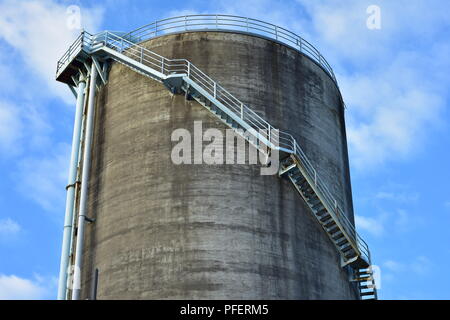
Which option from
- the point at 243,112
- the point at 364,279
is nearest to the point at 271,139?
the point at 243,112

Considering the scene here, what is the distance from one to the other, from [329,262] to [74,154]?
10.2 metres

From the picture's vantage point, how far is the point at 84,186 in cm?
2841

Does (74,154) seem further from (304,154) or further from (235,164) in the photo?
(304,154)

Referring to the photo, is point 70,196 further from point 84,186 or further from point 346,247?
point 346,247

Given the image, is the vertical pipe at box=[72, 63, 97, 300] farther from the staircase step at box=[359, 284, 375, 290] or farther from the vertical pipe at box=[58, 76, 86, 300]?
the staircase step at box=[359, 284, 375, 290]

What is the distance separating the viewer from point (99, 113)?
99.1ft

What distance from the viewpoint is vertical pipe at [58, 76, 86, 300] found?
1090 inches

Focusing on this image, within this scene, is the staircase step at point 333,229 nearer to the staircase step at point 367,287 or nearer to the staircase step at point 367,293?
the staircase step at point 367,287

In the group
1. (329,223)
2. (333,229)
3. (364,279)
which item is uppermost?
(329,223)

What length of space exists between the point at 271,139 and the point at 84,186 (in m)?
6.75

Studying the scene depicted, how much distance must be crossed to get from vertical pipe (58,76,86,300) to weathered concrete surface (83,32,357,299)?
0.81 metres

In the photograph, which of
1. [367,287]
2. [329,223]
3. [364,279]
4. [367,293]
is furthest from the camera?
[367,293]
